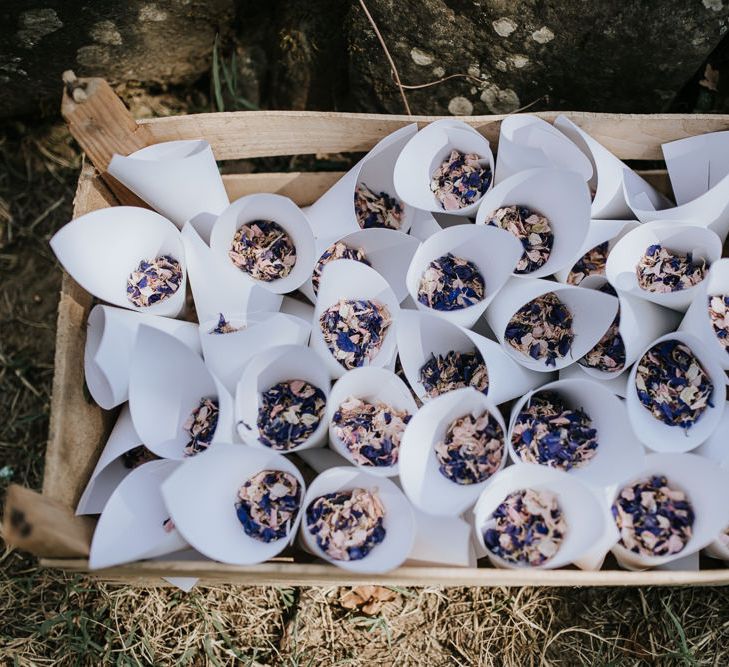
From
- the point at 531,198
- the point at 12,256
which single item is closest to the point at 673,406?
the point at 531,198

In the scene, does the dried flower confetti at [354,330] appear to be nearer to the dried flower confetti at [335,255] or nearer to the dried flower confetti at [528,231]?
the dried flower confetti at [335,255]

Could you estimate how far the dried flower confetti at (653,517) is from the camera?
114 cm

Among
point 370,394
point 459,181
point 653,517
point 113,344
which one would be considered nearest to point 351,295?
point 370,394

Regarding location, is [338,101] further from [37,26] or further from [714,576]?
[714,576]

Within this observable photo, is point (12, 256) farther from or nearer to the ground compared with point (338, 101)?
nearer to the ground

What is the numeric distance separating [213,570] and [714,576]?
2.61 feet

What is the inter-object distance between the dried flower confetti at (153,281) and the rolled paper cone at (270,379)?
250 millimetres

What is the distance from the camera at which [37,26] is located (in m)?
1.52

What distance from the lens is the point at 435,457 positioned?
1172mm

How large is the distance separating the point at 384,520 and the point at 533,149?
713 millimetres

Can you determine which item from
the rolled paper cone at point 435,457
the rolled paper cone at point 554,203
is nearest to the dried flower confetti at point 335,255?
the rolled paper cone at point 554,203

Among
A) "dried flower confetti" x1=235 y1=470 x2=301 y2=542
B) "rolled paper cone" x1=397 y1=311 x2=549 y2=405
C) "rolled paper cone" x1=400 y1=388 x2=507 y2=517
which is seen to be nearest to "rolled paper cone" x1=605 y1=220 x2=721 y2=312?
"rolled paper cone" x1=397 y1=311 x2=549 y2=405

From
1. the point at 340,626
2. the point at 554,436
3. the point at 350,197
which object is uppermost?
the point at 350,197

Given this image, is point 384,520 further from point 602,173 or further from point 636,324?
point 602,173
